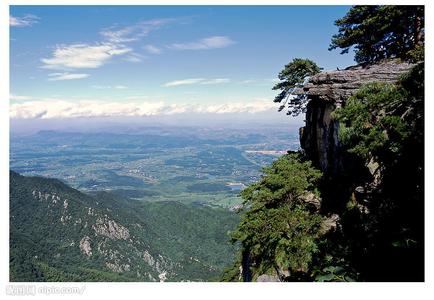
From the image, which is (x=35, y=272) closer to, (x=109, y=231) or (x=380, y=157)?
(x=109, y=231)

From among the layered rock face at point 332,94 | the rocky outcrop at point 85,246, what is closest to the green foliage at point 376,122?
the layered rock face at point 332,94

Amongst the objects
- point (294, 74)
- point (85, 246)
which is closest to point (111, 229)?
point (85, 246)

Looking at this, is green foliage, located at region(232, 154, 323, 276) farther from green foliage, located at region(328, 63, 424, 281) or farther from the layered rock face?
green foliage, located at region(328, 63, 424, 281)

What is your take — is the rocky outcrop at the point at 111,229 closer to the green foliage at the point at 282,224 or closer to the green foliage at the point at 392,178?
the green foliage at the point at 282,224

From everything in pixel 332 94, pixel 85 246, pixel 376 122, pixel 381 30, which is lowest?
pixel 85 246

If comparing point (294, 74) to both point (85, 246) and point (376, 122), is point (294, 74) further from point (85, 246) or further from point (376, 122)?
point (85, 246)

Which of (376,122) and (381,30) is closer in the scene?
(376,122)

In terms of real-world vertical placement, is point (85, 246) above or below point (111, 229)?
below
